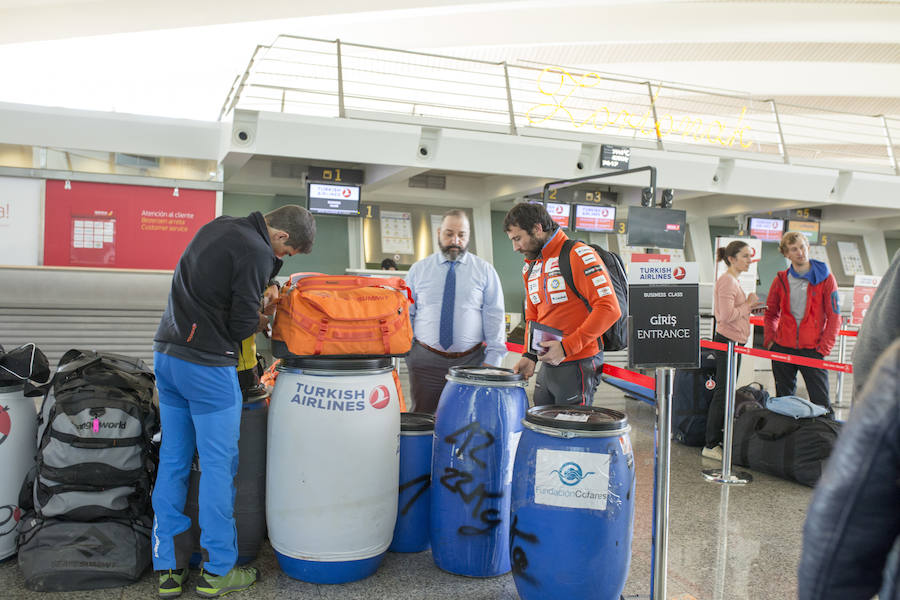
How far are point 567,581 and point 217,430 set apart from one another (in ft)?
4.82

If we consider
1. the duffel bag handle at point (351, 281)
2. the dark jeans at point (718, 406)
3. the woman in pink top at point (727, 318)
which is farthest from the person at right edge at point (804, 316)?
the duffel bag handle at point (351, 281)

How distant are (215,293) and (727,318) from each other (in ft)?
13.1

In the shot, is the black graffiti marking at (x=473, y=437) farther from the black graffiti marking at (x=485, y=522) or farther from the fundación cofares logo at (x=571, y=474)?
the fundación cofares logo at (x=571, y=474)

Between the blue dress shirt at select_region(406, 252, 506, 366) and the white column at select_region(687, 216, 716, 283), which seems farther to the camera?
the white column at select_region(687, 216, 716, 283)

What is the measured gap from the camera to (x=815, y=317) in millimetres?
5375

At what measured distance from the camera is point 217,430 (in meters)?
2.67

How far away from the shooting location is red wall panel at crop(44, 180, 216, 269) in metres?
7.70

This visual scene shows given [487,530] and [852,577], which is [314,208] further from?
[852,577]

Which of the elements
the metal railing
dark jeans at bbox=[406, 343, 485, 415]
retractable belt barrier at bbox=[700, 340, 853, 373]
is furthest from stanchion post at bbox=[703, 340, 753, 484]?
the metal railing

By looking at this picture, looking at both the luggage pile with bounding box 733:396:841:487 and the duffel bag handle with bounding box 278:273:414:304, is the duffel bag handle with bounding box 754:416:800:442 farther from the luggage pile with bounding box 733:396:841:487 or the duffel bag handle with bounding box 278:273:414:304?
the duffel bag handle with bounding box 278:273:414:304

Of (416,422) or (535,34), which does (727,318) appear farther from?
(535,34)

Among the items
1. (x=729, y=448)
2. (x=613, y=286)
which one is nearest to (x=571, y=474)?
(x=613, y=286)

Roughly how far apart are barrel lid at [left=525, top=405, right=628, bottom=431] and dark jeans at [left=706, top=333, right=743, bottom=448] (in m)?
3.00

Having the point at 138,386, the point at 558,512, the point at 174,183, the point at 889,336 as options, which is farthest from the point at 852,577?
A: the point at 174,183
